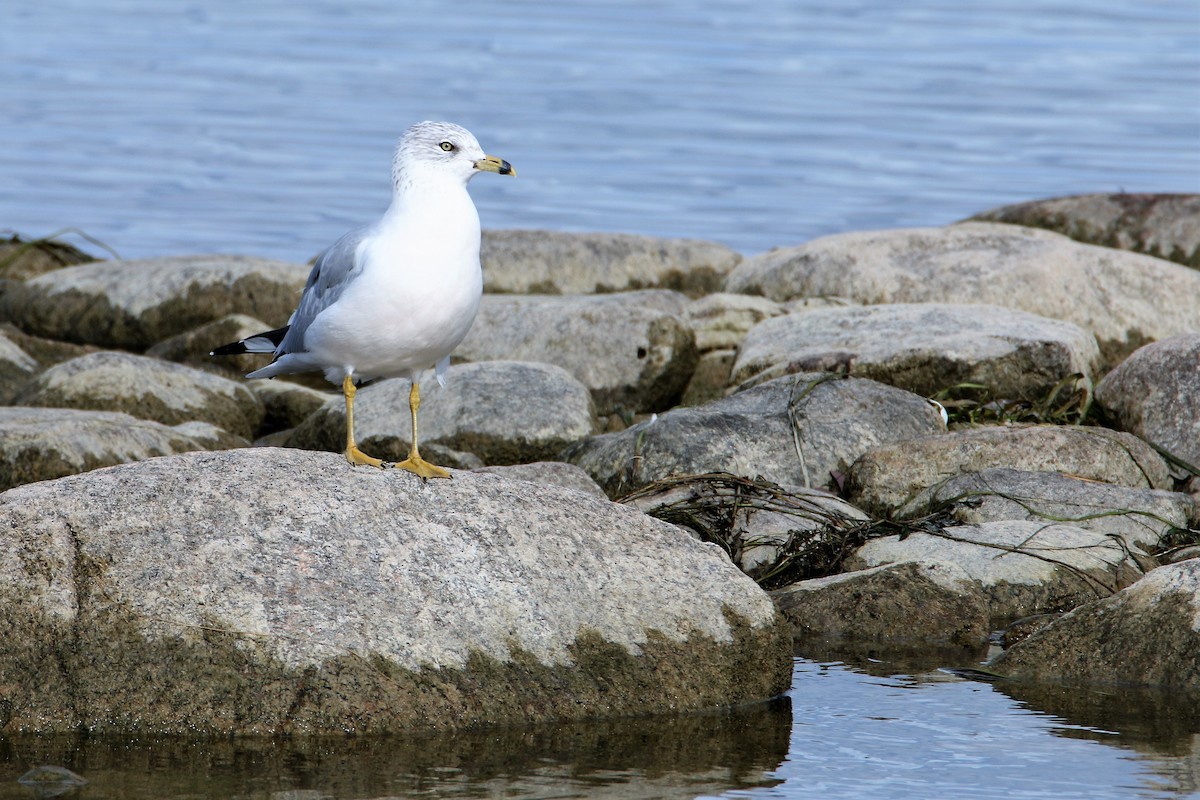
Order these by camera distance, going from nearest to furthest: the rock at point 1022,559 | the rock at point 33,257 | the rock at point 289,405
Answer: the rock at point 1022,559 → the rock at point 289,405 → the rock at point 33,257

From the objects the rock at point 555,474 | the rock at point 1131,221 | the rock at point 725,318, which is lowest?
the rock at point 555,474

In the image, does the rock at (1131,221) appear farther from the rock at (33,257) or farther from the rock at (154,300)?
the rock at (33,257)

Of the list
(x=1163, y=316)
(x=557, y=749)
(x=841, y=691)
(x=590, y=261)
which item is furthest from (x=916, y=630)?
(x=590, y=261)

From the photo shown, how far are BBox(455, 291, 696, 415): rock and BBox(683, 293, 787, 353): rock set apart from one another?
0.41 metres

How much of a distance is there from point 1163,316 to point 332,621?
824 centimetres

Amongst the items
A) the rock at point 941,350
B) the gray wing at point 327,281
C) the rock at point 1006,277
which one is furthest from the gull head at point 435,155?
the rock at point 1006,277

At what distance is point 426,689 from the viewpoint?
5.69 metres

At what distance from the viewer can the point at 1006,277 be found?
1241 centimetres

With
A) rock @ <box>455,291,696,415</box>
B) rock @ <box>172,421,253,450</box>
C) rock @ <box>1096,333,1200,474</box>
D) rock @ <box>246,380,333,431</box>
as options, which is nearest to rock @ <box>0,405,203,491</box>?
rock @ <box>172,421,253,450</box>

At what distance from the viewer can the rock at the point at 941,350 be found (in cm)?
1016

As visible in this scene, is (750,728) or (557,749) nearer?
(557,749)

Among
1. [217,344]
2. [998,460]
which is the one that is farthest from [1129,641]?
[217,344]

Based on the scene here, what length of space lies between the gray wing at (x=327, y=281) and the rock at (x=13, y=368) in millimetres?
5439

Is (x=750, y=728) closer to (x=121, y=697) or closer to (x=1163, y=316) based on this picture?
(x=121, y=697)
